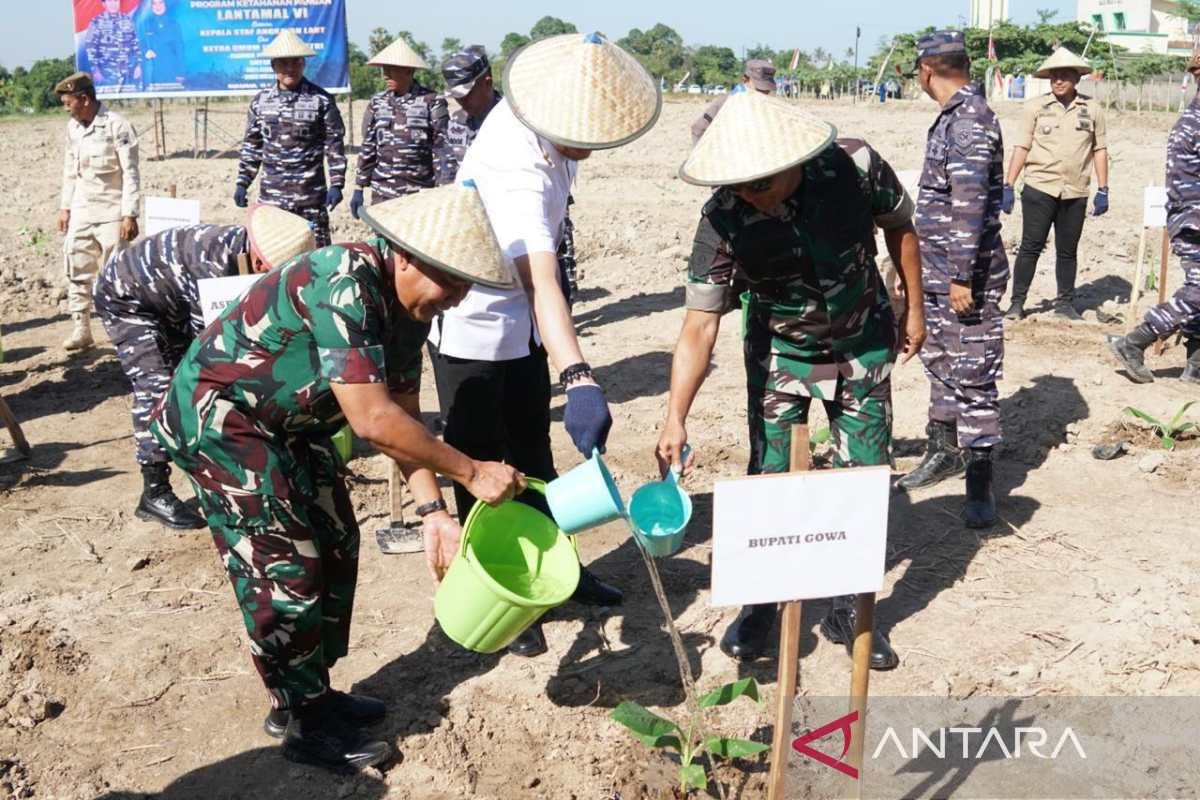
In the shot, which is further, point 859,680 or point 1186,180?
point 1186,180

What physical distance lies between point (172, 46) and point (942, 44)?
16.3 metres

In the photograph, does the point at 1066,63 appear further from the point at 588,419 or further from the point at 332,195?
the point at 588,419

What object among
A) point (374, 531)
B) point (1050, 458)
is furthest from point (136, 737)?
point (1050, 458)

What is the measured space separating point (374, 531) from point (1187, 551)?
11.3 feet

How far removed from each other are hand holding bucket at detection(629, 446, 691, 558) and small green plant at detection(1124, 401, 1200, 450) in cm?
352

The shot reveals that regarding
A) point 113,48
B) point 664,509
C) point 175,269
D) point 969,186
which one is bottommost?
point 664,509

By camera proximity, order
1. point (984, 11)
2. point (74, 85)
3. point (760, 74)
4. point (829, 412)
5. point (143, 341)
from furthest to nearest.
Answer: point (984, 11)
point (760, 74)
point (74, 85)
point (143, 341)
point (829, 412)

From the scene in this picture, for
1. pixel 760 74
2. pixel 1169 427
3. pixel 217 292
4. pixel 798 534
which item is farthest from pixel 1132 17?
pixel 798 534

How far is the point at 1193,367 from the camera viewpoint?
22.3 feet

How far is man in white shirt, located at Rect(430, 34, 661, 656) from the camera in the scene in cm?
330

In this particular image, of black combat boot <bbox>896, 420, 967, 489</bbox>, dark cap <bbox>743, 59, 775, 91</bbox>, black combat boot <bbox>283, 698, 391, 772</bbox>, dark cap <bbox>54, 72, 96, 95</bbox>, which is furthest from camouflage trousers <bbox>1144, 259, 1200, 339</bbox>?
dark cap <bbox>54, 72, 96, 95</bbox>

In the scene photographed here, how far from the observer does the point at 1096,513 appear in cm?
505

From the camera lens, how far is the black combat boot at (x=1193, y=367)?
6.79 meters

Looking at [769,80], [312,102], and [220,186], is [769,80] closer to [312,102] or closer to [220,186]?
[312,102]
